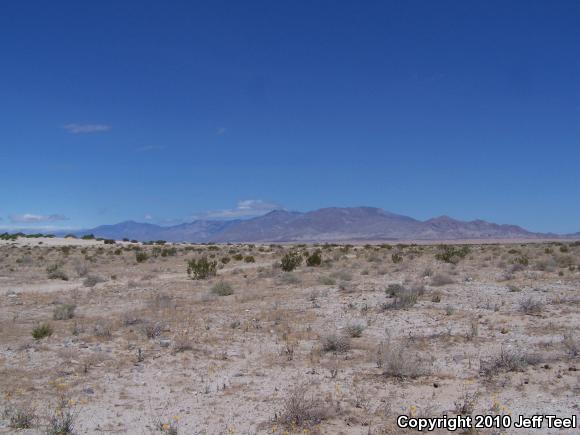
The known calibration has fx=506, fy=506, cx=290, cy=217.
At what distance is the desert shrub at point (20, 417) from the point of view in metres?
6.80

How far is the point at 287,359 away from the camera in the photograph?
396 inches

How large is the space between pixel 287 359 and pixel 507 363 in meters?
4.04

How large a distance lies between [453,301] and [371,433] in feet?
33.6

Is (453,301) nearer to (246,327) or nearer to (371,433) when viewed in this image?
(246,327)

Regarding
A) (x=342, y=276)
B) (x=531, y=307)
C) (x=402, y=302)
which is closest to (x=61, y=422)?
(x=402, y=302)

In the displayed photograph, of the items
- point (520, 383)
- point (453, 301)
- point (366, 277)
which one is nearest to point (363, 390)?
point (520, 383)

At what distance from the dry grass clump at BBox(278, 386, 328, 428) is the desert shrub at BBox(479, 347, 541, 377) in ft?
10.6

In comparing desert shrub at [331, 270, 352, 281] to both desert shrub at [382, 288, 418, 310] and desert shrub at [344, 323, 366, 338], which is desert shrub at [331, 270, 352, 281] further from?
desert shrub at [344, 323, 366, 338]

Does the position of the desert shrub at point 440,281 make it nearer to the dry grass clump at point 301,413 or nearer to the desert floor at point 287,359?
the desert floor at point 287,359

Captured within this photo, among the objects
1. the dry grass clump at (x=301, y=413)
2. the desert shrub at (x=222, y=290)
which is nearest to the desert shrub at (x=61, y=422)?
the dry grass clump at (x=301, y=413)

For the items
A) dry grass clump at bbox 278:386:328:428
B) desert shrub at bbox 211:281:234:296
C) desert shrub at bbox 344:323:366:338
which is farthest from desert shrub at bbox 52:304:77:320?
dry grass clump at bbox 278:386:328:428

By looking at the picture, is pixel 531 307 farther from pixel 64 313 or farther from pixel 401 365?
pixel 64 313

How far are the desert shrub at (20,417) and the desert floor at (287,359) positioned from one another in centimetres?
2

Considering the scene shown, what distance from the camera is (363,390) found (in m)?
8.14
